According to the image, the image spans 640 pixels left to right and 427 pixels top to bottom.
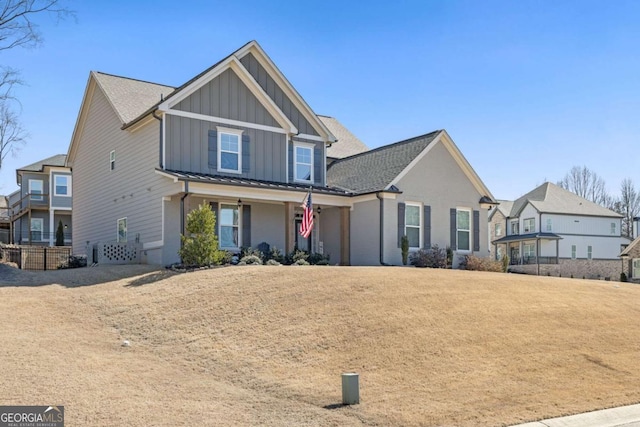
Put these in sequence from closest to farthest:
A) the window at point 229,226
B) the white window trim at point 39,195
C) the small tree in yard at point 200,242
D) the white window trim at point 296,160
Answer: the small tree in yard at point 200,242
the window at point 229,226
the white window trim at point 296,160
the white window trim at point 39,195

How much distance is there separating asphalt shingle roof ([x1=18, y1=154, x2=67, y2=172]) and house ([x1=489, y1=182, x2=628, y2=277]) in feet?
132

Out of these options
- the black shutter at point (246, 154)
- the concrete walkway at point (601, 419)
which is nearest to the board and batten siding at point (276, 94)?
the black shutter at point (246, 154)

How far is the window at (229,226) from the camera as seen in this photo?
81.8ft

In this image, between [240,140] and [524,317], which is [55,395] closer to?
[524,317]

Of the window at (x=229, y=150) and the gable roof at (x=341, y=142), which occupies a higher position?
the gable roof at (x=341, y=142)

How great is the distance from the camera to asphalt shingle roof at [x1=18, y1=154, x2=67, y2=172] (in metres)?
48.5

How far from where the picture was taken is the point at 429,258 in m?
26.0

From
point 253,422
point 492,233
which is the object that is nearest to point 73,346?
point 253,422

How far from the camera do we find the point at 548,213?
5897cm

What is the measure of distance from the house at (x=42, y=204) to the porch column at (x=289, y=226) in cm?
2833

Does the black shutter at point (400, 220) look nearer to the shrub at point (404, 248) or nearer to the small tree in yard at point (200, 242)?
the shrub at point (404, 248)

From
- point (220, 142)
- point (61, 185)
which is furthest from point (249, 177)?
point (61, 185)

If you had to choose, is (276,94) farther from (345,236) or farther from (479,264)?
(479,264)

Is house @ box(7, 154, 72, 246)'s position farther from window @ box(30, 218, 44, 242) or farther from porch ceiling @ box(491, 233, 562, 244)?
porch ceiling @ box(491, 233, 562, 244)
